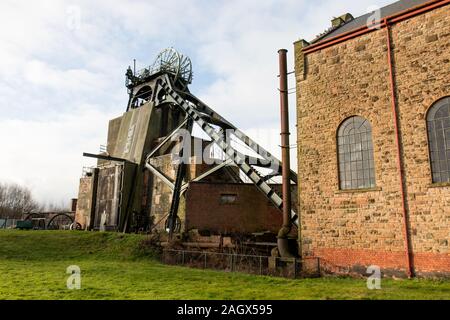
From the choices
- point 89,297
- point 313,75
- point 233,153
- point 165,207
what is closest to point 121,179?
point 165,207

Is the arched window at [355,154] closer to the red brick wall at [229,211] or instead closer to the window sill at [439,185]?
the window sill at [439,185]

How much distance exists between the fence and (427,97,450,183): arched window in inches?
172

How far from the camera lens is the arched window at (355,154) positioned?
36.9 ft

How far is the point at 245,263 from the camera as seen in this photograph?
12.7m

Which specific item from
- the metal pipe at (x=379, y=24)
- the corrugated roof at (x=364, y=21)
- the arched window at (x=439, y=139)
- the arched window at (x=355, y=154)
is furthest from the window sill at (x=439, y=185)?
the corrugated roof at (x=364, y=21)

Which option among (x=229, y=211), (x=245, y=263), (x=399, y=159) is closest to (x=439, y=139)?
(x=399, y=159)

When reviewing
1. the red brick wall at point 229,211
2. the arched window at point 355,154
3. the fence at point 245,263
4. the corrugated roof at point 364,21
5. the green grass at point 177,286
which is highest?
the corrugated roof at point 364,21

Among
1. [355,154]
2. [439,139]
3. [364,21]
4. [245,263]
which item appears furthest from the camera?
[364,21]

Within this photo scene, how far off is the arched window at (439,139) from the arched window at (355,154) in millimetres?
1659

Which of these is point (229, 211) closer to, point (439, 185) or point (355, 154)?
point (355, 154)

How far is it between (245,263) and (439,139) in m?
7.17
